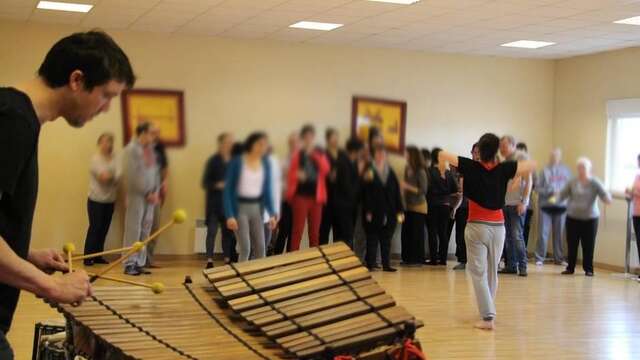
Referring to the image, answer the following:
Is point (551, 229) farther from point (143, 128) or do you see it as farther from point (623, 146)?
point (143, 128)

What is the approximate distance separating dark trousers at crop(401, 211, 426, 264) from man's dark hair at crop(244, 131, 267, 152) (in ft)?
2.63

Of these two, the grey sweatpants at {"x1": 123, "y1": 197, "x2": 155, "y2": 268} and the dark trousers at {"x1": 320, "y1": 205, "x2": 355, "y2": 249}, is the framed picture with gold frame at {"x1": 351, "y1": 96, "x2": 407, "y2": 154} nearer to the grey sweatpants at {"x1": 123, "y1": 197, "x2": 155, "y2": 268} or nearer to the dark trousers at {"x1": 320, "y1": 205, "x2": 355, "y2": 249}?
the dark trousers at {"x1": 320, "y1": 205, "x2": 355, "y2": 249}

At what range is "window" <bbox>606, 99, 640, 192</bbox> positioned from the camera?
217 centimetres

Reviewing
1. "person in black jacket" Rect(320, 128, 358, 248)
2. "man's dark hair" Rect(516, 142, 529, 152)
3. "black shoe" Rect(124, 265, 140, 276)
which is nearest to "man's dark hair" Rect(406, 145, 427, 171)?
"person in black jacket" Rect(320, 128, 358, 248)

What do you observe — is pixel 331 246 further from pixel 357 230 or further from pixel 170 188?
pixel 170 188

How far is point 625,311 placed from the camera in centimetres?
662

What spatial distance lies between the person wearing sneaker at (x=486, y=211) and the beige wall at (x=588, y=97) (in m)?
0.14

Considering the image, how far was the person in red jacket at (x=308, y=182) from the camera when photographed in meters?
2.04

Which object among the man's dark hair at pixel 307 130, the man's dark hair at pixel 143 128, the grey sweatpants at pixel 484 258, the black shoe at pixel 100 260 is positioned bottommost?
the grey sweatpants at pixel 484 258

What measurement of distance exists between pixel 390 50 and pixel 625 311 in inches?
202

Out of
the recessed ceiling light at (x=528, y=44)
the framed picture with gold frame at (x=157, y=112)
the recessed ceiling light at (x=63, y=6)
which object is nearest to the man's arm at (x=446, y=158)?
the recessed ceiling light at (x=528, y=44)

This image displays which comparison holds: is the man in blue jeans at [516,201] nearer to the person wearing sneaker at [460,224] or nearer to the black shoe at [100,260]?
the person wearing sneaker at [460,224]

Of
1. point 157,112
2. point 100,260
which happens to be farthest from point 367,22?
point 100,260

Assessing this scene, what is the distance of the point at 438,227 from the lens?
293 cm
